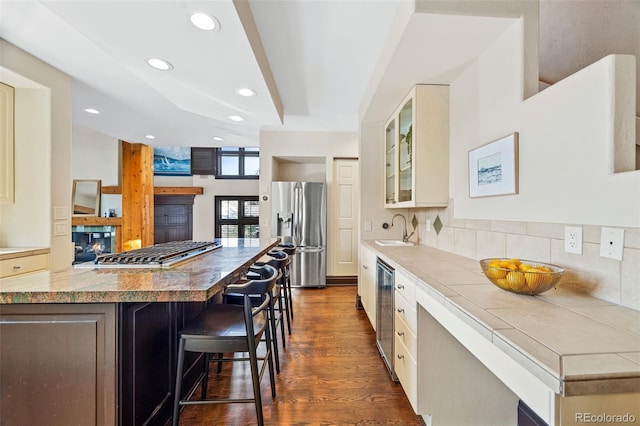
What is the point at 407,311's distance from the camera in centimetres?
156

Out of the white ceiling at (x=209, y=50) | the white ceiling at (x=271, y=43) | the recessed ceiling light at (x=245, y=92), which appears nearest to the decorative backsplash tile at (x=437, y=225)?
the white ceiling at (x=271, y=43)

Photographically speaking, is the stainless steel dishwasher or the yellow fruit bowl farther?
the stainless steel dishwasher

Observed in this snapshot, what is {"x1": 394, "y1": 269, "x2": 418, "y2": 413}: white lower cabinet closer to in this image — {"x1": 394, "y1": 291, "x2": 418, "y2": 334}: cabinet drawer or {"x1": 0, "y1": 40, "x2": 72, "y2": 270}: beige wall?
{"x1": 394, "y1": 291, "x2": 418, "y2": 334}: cabinet drawer

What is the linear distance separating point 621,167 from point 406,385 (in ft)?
4.78

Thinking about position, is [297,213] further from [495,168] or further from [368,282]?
[495,168]

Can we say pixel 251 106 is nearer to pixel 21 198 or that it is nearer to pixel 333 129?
pixel 333 129

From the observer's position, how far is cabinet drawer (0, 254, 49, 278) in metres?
2.06

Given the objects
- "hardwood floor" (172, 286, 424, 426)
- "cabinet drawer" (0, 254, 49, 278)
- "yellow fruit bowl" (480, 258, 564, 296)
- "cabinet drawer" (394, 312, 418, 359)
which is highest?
"yellow fruit bowl" (480, 258, 564, 296)

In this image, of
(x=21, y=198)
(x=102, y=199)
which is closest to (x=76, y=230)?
(x=102, y=199)

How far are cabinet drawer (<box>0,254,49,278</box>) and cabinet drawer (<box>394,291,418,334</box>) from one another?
294 centimetres

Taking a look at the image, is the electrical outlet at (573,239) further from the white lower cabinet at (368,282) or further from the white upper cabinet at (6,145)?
the white upper cabinet at (6,145)

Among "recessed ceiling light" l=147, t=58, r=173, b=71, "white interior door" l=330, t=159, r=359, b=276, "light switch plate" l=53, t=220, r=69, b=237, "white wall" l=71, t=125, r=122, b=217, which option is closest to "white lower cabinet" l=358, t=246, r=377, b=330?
"white interior door" l=330, t=159, r=359, b=276

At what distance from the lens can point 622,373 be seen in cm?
60

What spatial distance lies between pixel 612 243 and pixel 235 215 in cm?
650
